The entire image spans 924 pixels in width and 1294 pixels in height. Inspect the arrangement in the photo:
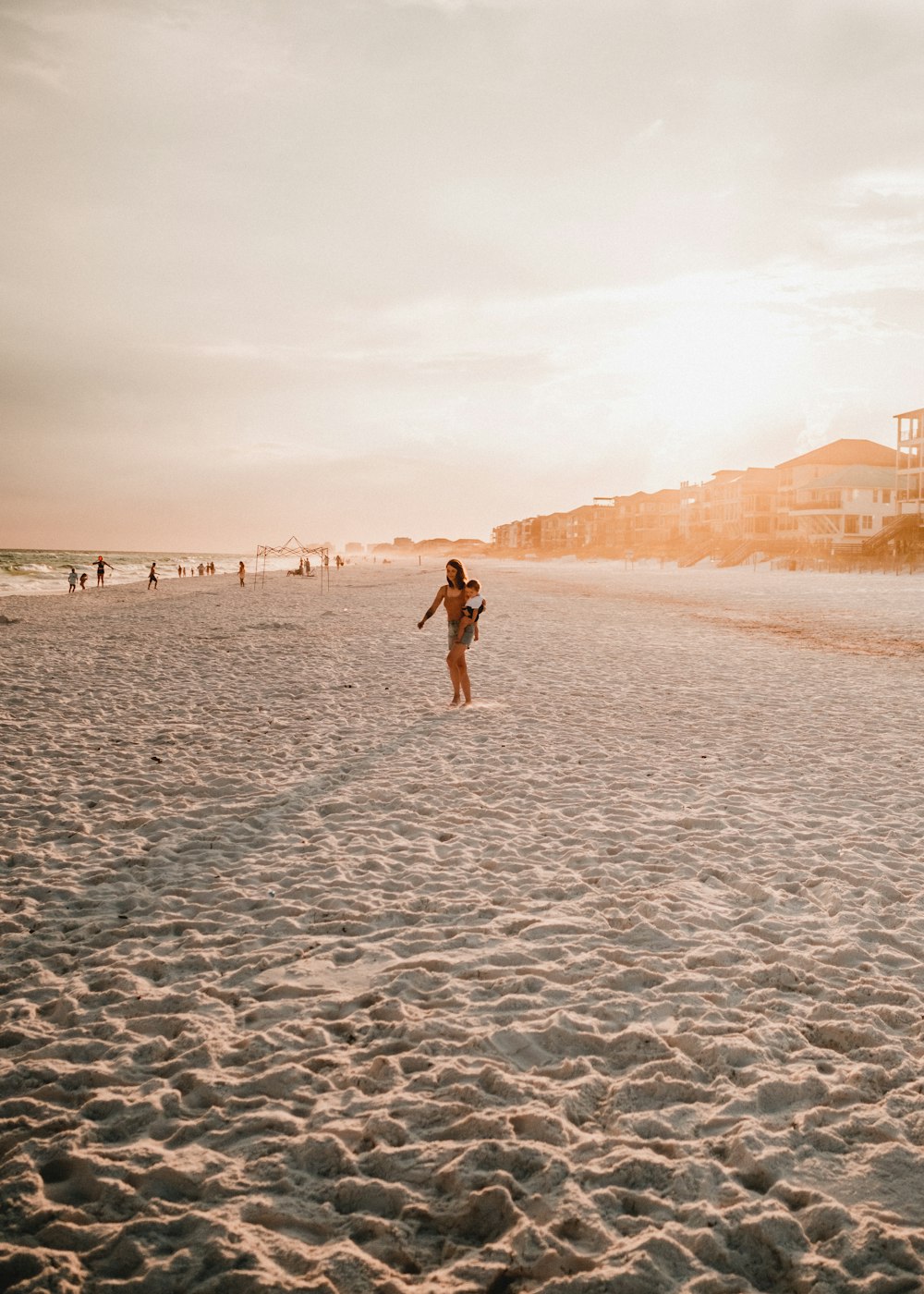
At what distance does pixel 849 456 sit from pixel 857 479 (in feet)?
26.7

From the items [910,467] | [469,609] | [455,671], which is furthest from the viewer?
[910,467]

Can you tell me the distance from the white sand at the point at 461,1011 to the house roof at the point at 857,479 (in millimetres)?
72474

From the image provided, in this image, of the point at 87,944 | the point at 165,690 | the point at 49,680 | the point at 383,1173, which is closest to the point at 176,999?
the point at 87,944

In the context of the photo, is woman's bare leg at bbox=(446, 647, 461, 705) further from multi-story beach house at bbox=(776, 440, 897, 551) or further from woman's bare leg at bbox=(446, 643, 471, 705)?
multi-story beach house at bbox=(776, 440, 897, 551)

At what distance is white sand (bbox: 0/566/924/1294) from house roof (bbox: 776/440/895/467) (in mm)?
79244

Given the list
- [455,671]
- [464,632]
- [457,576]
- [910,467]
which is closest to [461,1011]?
[464,632]

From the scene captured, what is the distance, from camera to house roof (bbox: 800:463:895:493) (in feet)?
248

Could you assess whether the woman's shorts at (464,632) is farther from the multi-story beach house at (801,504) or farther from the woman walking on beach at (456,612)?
the multi-story beach house at (801,504)

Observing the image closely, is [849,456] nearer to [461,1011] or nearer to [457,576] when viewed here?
[457,576]

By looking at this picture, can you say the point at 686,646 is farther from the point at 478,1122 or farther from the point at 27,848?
the point at 478,1122

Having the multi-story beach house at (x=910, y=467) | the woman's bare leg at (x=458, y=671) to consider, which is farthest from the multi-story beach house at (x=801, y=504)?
the woman's bare leg at (x=458, y=671)

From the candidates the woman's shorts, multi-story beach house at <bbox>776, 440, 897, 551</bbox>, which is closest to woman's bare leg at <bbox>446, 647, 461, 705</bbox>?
the woman's shorts

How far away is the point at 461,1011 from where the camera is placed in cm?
476

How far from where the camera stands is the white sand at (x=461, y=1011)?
10.5 feet
